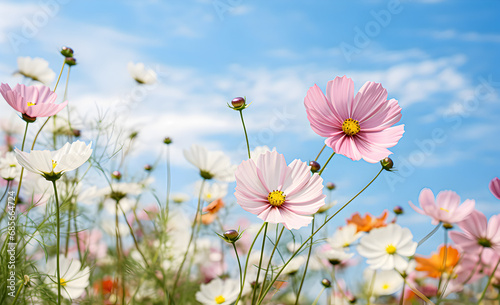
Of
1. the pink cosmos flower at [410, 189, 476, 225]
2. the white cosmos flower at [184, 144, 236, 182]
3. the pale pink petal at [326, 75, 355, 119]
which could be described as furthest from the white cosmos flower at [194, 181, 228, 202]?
the pale pink petal at [326, 75, 355, 119]

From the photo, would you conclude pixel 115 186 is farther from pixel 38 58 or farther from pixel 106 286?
pixel 106 286

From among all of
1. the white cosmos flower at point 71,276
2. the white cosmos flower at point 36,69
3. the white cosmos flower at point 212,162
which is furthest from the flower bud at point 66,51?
the white cosmos flower at point 71,276

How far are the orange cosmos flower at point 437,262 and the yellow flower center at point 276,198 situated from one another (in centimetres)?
72

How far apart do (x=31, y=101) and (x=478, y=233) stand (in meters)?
0.90

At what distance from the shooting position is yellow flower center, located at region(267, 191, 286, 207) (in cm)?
58

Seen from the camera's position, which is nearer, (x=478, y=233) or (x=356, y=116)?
(x=356, y=116)

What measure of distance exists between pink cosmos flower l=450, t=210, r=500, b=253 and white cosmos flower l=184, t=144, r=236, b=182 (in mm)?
511

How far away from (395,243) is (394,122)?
17.4 inches

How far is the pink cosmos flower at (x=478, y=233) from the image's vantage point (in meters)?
0.93

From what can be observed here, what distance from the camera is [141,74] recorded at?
57.2 inches

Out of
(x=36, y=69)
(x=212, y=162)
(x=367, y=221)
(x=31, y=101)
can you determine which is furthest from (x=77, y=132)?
(x=367, y=221)

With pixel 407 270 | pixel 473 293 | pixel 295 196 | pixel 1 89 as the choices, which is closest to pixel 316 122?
pixel 295 196

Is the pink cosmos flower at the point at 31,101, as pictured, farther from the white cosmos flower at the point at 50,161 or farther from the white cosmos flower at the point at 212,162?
the white cosmos flower at the point at 212,162

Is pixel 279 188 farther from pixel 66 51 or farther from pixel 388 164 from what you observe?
pixel 66 51
